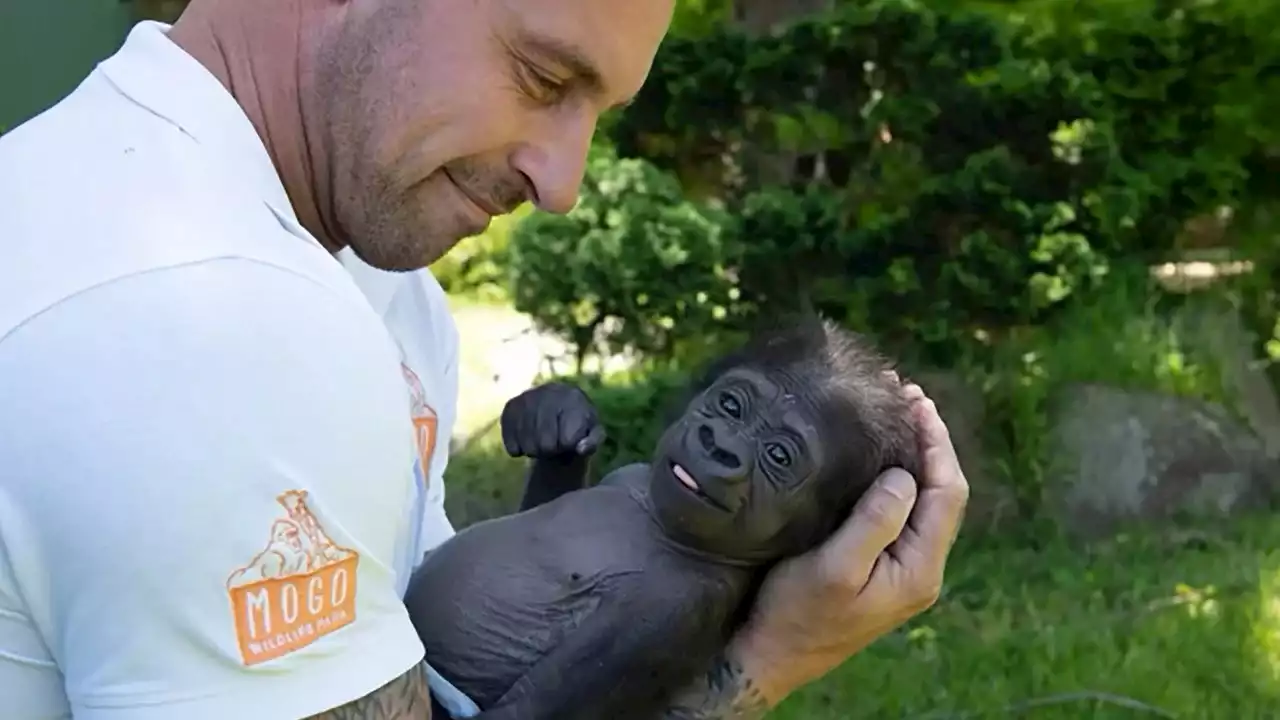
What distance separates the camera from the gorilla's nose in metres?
2.12

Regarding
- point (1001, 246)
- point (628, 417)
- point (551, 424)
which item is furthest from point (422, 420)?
point (1001, 246)

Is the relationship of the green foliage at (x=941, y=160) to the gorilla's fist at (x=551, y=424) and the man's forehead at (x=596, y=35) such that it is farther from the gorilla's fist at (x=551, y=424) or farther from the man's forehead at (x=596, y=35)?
the man's forehead at (x=596, y=35)

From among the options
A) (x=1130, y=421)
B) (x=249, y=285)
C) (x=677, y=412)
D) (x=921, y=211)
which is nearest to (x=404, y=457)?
(x=249, y=285)

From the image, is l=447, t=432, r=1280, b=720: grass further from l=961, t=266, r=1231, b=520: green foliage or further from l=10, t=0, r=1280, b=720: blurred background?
l=961, t=266, r=1231, b=520: green foliage

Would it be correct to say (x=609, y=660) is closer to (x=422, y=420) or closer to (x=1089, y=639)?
(x=422, y=420)

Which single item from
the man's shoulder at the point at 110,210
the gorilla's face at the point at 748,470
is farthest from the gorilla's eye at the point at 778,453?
the man's shoulder at the point at 110,210

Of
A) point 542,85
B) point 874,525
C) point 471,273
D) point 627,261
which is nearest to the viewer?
point 542,85

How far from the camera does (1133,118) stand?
16.5 feet

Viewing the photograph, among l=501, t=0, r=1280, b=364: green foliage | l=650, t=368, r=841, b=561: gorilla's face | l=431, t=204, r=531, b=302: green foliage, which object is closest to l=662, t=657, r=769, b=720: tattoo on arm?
l=650, t=368, r=841, b=561: gorilla's face

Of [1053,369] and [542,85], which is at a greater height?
[542,85]

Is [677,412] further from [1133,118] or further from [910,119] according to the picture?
[1133,118]

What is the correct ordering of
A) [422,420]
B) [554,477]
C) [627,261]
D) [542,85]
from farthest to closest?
[627,261] → [554,477] → [422,420] → [542,85]

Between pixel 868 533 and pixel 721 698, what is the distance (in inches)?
13.4

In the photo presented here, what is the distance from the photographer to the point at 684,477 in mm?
2154
